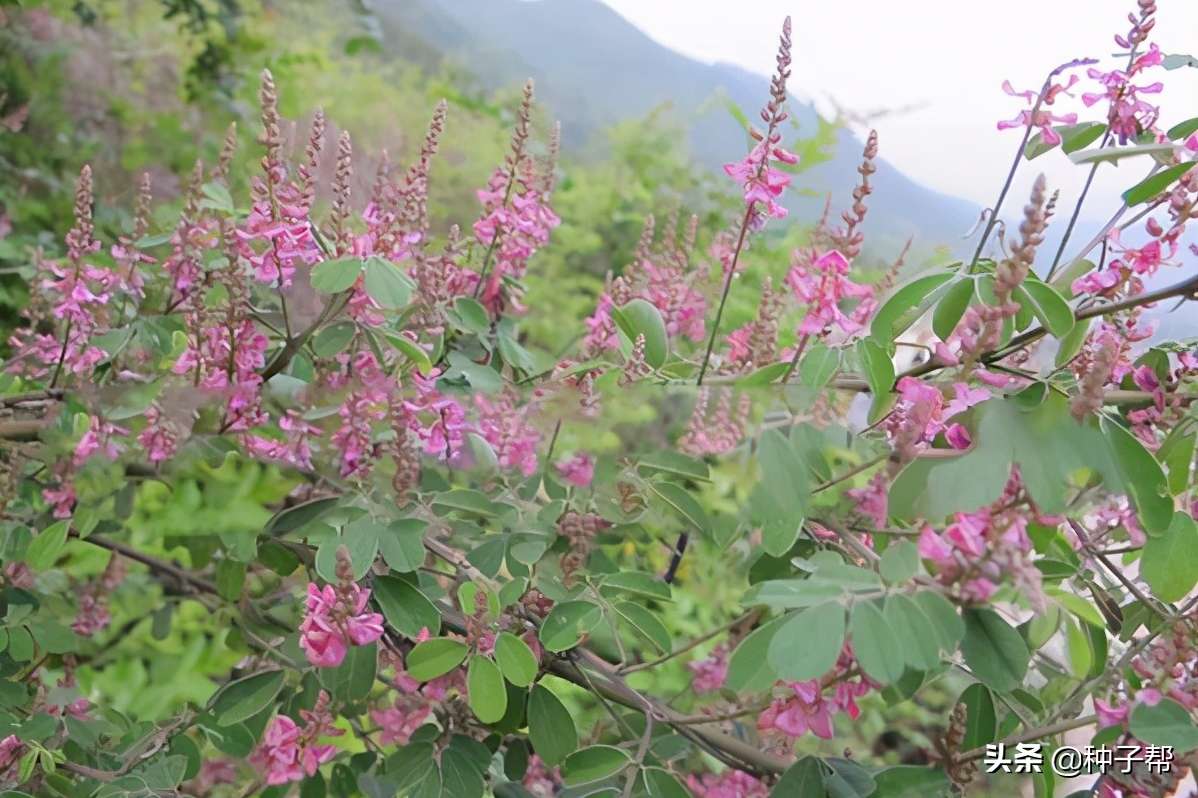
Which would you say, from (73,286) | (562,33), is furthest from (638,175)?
(73,286)

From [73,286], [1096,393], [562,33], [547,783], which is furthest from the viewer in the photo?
[562,33]

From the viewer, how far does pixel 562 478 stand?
0.68 meters

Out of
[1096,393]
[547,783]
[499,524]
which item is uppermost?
[1096,393]

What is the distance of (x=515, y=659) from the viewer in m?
0.55

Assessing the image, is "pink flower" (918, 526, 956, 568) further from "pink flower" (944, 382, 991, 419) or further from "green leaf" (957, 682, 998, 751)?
"green leaf" (957, 682, 998, 751)

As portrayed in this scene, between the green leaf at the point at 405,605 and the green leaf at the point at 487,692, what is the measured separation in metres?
0.05

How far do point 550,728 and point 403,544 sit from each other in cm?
15

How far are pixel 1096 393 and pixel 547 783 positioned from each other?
0.59 meters

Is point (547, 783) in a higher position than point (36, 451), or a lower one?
lower

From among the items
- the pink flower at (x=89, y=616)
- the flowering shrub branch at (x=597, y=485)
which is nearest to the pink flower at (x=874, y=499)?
the flowering shrub branch at (x=597, y=485)

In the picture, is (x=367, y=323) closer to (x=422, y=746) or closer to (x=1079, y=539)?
(x=422, y=746)

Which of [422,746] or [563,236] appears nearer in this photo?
[422,746]

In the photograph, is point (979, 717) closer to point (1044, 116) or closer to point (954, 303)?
point (954, 303)

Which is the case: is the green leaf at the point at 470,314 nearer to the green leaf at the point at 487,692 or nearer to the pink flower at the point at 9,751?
the green leaf at the point at 487,692
